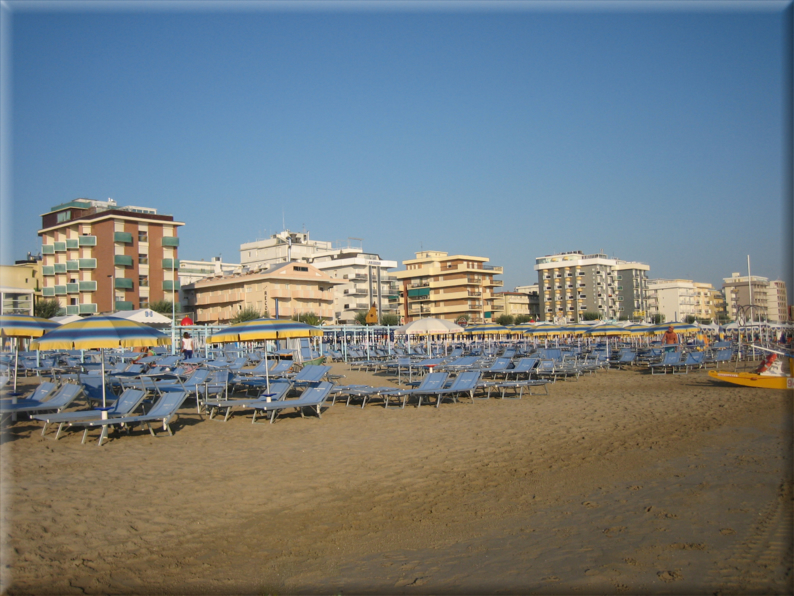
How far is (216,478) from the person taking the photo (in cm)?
700

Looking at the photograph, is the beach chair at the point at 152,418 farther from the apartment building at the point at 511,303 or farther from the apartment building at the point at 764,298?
the apartment building at the point at 511,303

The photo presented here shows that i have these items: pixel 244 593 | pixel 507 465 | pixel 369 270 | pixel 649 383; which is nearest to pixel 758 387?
pixel 649 383

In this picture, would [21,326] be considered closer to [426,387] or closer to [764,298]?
[426,387]

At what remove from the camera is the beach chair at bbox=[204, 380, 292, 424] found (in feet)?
37.3

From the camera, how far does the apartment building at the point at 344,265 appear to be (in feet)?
276

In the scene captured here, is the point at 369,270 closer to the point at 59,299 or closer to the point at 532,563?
the point at 59,299

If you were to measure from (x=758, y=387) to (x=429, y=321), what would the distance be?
354 inches

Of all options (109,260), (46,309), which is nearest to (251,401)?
(46,309)

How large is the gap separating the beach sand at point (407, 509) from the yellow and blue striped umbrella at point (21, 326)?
12.5 feet

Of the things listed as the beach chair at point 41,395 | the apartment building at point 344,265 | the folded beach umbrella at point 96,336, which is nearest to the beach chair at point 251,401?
the folded beach umbrella at point 96,336

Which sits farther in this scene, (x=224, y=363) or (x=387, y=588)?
(x=224, y=363)

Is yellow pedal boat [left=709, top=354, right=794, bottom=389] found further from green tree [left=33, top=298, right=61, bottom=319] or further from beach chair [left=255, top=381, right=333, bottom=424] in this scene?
green tree [left=33, top=298, right=61, bottom=319]

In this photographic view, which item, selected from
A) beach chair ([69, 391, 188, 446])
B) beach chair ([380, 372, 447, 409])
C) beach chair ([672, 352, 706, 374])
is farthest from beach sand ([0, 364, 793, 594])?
beach chair ([672, 352, 706, 374])

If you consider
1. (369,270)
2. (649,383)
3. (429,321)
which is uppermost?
(369,270)
